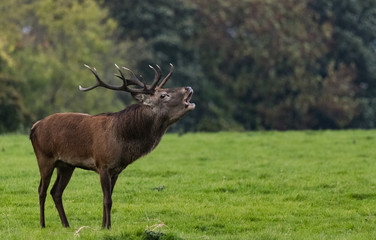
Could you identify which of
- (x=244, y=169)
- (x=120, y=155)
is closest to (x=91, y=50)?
(x=244, y=169)

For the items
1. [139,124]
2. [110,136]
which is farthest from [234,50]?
[110,136]

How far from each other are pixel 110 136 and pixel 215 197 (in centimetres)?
416

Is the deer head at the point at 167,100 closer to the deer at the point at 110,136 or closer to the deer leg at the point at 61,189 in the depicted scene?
the deer at the point at 110,136

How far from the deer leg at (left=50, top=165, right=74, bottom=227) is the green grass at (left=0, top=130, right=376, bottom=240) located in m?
0.22

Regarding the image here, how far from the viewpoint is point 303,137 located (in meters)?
29.6

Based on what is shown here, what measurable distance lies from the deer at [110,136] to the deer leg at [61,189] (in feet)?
0.07

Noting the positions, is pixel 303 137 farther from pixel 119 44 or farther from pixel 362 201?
pixel 119 44

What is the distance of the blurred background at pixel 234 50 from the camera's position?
50625 mm

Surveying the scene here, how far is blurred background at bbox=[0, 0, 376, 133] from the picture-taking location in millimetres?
50625

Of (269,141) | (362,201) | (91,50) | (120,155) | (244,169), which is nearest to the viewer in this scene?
(120,155)

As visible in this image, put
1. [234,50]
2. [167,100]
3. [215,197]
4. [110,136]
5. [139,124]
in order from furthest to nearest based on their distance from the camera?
[234,50] < [215,197] < [167,100] < [139,124] < [110,136]

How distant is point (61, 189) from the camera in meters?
12.5

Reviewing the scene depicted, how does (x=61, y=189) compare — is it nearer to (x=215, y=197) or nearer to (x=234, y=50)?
(x=215, y=197)

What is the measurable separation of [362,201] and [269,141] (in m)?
13.1
